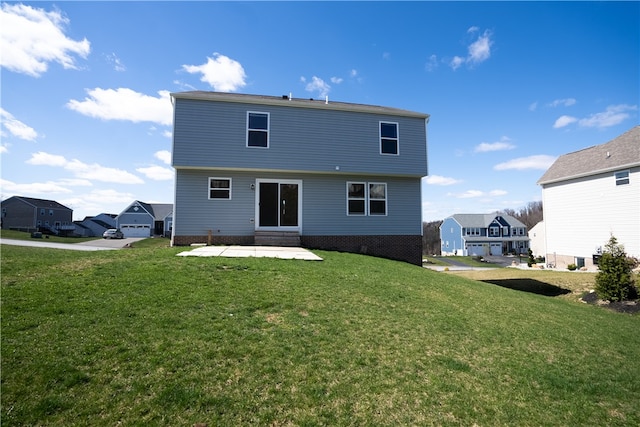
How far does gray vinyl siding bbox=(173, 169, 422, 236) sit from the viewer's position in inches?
531

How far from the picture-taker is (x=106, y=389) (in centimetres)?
328

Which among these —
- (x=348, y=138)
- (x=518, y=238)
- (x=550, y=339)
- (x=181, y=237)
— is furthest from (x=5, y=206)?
(x=518, y=238)

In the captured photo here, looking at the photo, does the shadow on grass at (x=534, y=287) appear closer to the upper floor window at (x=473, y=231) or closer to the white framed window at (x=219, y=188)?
the white framed window at (x=219, y=188)

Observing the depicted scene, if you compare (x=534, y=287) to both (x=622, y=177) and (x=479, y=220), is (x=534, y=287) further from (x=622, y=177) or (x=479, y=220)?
(x=479, y=220)

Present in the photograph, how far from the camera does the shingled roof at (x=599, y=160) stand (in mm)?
19234

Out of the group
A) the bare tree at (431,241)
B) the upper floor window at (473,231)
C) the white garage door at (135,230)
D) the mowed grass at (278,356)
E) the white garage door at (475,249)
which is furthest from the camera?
the bare tree at (431,241)

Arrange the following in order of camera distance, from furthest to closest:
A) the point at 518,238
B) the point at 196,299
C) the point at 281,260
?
the point at 518,238 < the point at 281,260 < the point at 196,299

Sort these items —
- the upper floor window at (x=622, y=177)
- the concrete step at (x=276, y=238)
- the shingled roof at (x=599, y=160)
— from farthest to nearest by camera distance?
the shingled roof at (x=599, y=160), the upper floor window at (x=622, y=177), the concrete step at (x=276, y=238)

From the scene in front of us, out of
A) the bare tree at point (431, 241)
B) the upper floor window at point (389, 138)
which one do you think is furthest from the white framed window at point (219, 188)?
the bare tree at point (431, 241)

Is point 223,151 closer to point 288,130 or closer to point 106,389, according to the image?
point 288,130

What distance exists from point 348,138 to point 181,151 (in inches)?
296

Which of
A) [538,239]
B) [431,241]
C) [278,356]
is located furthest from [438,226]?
[278,356]

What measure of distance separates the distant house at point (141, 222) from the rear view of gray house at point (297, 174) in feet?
147

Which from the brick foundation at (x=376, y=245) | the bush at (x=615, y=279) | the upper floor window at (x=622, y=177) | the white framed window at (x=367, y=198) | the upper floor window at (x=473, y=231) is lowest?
the bush at (x=615, y=279)
